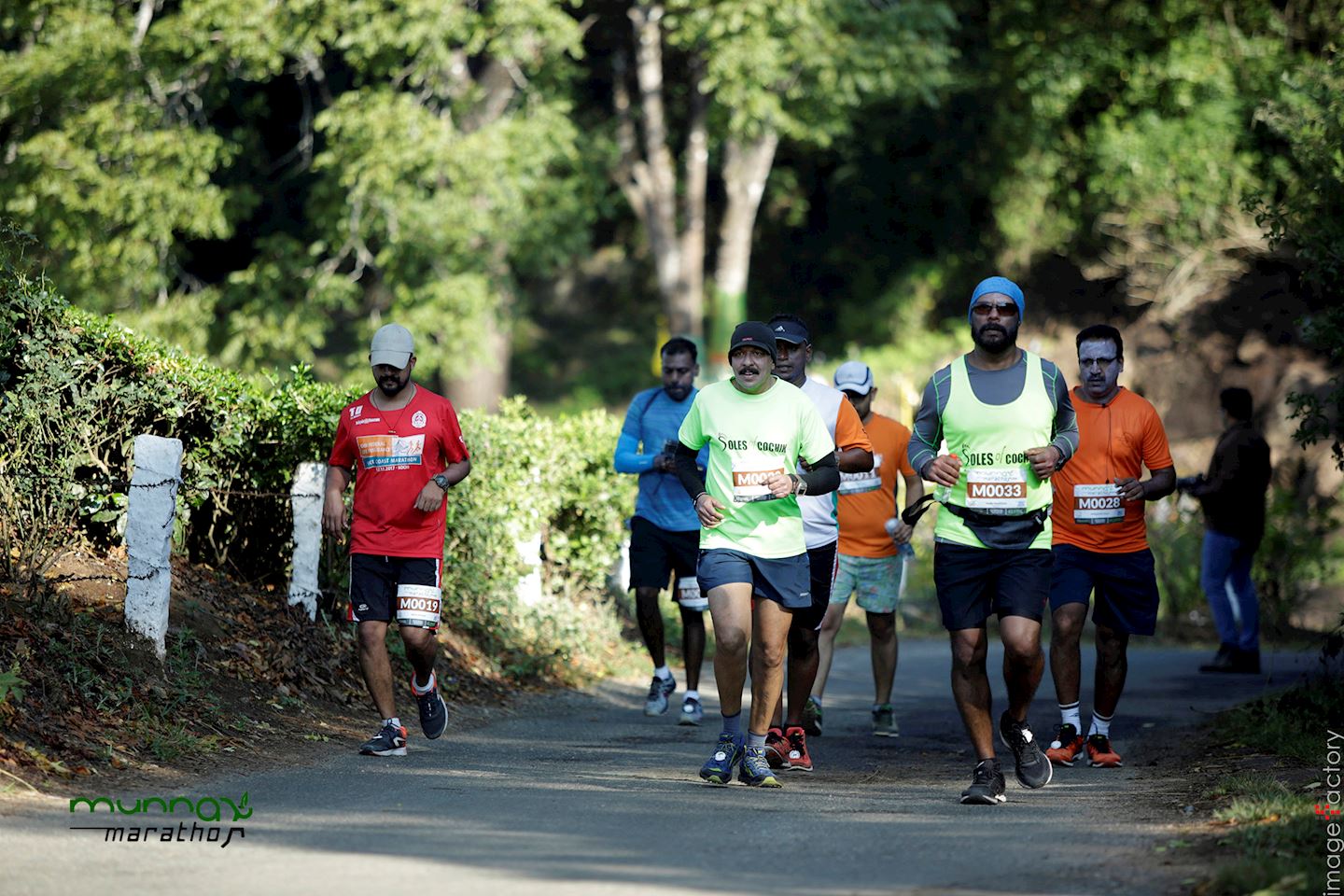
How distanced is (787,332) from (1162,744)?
3334 millimetres

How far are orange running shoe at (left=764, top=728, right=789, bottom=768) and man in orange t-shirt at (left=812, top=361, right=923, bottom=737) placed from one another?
5.55 feet

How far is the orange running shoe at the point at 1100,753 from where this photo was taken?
9.49m

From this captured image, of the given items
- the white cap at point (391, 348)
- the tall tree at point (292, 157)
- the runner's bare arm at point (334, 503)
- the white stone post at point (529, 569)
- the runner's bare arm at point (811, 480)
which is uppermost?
the tall tree at point (292, 157)

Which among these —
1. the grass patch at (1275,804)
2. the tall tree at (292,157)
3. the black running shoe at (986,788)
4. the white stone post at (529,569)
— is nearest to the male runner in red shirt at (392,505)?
the black running shoe at (986,788)

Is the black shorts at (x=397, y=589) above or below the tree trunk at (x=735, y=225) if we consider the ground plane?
below

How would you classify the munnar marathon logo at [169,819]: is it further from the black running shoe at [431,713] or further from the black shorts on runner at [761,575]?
the black shorts on runner at [761,575]

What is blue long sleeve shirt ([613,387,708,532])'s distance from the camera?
1115cm

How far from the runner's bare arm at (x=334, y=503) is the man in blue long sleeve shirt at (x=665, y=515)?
2.33 meters

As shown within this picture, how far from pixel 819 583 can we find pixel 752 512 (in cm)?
110

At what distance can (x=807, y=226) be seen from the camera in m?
39.4

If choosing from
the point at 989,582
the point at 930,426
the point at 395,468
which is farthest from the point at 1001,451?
the point at 395,468

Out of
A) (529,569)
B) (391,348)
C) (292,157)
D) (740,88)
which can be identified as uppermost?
(740,88)

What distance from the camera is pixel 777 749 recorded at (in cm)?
891

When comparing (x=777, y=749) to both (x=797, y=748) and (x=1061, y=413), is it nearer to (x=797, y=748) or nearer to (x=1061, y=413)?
(x=797, y=748)
